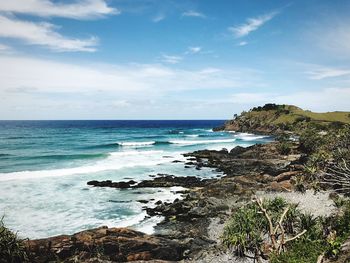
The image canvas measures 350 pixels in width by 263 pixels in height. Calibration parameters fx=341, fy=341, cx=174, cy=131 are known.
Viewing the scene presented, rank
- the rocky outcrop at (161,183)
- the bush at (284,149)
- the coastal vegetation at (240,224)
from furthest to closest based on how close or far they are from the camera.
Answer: the bush at (284,149) < the rocky outcrop at (161,183) < the coastal vegetation at (240,224)

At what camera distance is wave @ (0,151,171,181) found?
49.8 metres

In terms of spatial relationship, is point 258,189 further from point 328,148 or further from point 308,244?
point 308,244

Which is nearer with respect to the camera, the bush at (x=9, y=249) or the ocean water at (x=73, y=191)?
the bush at (x=9, y=249)

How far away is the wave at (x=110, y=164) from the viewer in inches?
1962

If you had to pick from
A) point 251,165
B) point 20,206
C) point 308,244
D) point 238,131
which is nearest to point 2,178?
point 20,206

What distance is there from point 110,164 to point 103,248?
40197 millimetres

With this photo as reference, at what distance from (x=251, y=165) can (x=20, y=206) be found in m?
35.8

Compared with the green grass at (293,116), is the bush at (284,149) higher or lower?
lower

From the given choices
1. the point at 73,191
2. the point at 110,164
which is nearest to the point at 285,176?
the point at 73,191

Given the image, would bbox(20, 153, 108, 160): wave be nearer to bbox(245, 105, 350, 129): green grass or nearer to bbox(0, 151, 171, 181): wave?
bbox(0, 151, 171, 181): wave

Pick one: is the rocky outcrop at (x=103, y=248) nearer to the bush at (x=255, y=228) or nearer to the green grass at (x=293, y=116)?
the bush at (x=255, y=228)

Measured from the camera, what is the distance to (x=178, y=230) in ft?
91.2

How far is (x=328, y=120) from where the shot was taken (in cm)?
10744

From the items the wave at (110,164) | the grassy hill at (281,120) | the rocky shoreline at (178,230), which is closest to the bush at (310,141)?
the rocky shoreline at (178,230)
